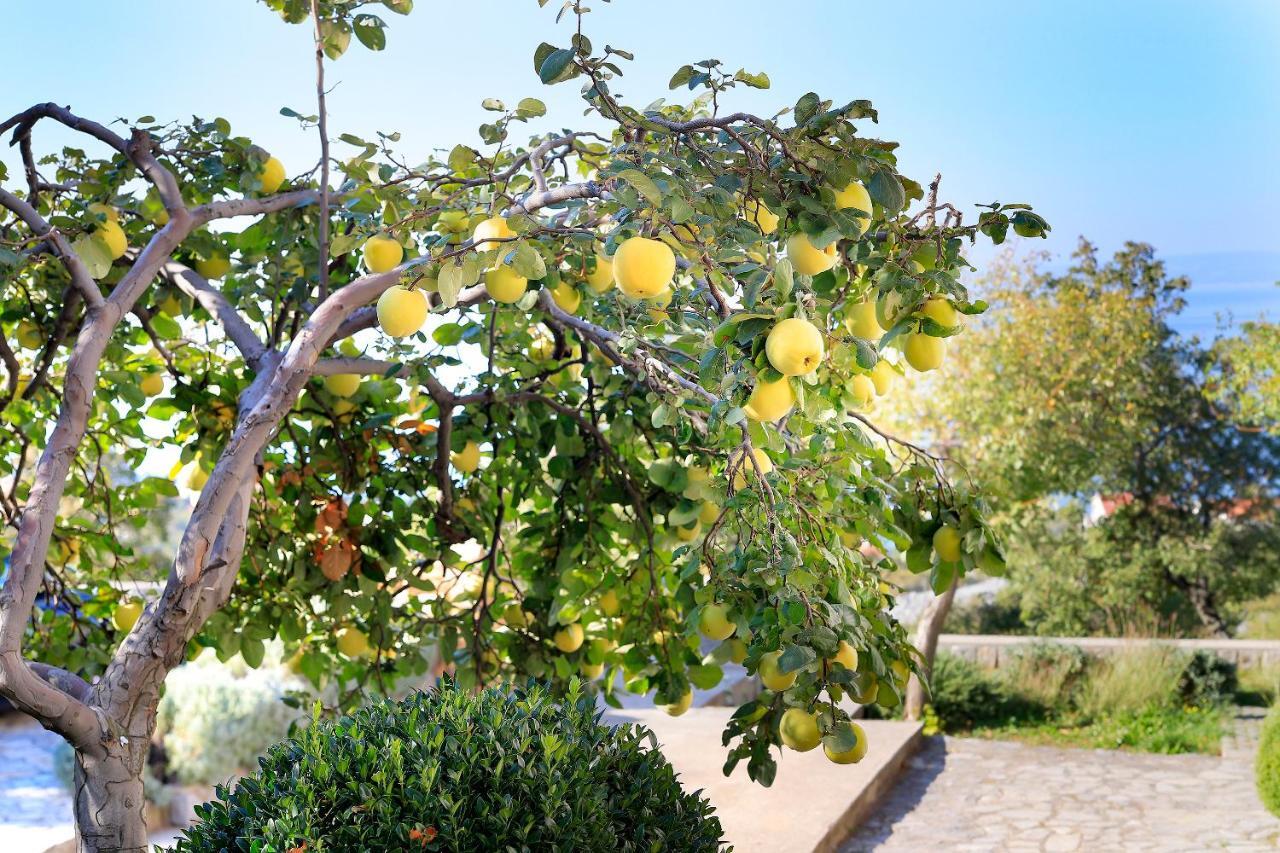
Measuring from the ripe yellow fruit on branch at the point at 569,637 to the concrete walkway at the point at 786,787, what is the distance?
0.82 m

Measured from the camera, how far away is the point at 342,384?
285 cm

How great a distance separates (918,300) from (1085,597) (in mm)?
10357

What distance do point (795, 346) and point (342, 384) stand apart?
1.74 meters

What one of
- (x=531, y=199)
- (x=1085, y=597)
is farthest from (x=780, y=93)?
(x=1085, y=597)

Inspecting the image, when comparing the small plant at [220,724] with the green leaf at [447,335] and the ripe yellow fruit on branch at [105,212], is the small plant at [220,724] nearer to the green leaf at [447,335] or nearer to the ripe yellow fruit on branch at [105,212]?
the green leaf at [447,335]

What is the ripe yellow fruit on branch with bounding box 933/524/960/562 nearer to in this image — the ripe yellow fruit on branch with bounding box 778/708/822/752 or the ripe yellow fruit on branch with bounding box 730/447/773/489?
the ripe yellow fruit on branch with bounding box 730/447/773/489

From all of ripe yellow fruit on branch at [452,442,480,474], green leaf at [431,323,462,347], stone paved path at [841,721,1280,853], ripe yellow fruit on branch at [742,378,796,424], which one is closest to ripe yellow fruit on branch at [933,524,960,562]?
ripe yellow fruit on branch at [742,378,796,424]

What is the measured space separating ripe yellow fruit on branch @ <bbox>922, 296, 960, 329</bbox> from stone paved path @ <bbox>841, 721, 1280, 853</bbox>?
337 centimetres

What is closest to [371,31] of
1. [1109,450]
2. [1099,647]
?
[1099,647]

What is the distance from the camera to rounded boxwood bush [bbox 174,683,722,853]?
1716 mm

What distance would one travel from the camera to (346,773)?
70.4 inches

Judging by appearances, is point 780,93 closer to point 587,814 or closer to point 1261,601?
point 587,814

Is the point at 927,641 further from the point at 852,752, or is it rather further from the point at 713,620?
the point at 852,752

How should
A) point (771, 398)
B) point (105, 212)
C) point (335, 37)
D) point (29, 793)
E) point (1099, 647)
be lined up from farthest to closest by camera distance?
point (1099, 647), point (29, 793), point (335, 37), point (105, 212), point (771, 398)
